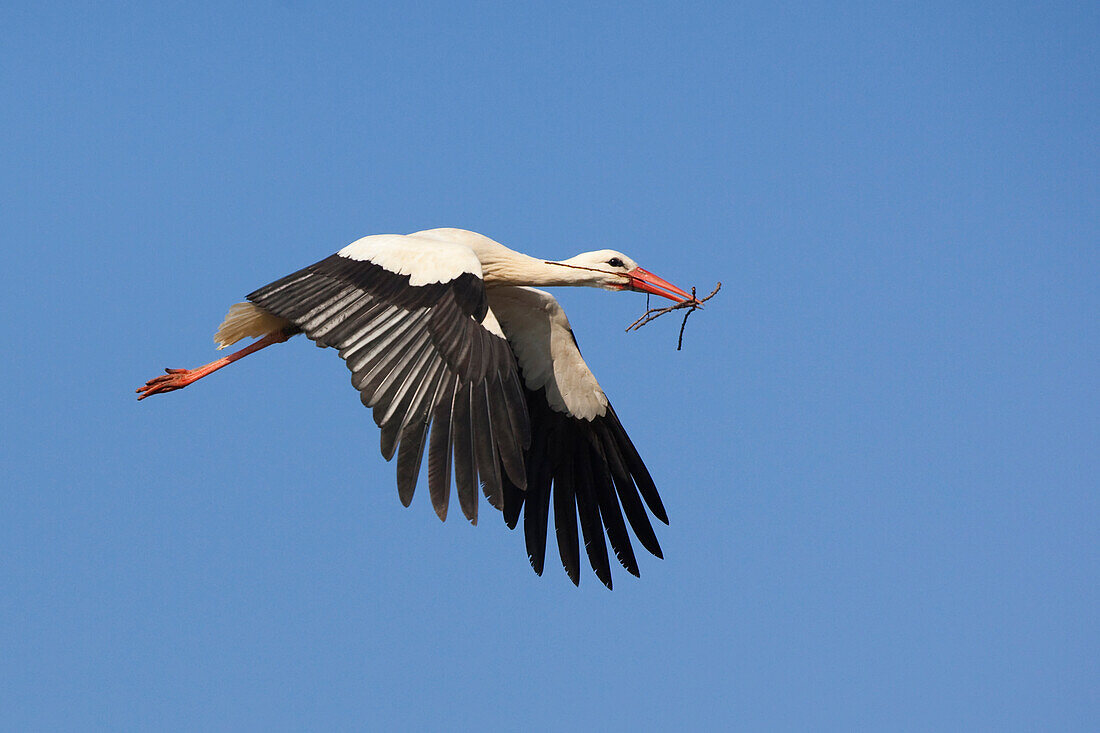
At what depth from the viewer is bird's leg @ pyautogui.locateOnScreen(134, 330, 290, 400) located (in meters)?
8.94

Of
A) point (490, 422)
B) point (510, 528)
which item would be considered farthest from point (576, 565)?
point (490, 422)

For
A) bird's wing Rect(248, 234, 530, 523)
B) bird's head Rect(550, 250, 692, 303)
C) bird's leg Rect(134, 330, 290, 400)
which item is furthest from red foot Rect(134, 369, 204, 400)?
bird's head Rect(550, 250, 692, 303)

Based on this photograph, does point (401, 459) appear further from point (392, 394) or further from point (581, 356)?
point (581, 356)

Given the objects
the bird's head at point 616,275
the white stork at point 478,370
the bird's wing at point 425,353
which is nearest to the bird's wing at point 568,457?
the white stork at point 478,370

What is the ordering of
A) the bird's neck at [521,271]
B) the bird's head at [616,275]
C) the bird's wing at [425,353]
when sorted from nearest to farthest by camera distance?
the bird's wing at [425,353]
the bird's neck at [521,271]
the bird's head at [616,275]

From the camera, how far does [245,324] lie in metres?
8.79

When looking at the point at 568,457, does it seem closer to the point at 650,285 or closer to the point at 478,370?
the point at 650,285

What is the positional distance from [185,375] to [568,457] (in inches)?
109

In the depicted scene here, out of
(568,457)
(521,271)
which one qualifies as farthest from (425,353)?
(568,457)

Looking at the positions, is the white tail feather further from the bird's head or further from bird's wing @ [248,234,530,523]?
the bird's head

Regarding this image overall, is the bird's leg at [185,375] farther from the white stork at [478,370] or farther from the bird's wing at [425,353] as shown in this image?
the bird's wing at [425,353]

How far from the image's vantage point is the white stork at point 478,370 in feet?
22.1

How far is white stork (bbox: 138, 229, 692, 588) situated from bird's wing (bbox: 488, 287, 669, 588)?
0.01m

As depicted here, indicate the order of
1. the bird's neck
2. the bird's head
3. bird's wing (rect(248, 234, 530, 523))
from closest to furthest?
bird's wing (rect(248, 234, 530, 523)) → the bird's neck → the bird's head
